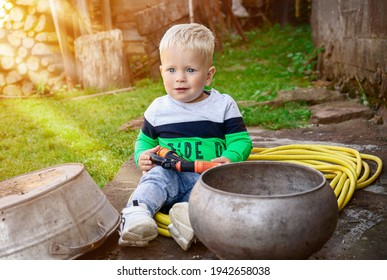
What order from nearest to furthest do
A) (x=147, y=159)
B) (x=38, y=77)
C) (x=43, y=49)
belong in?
(x=147, y=159), (x=38, y=77), (x=43, y=49)

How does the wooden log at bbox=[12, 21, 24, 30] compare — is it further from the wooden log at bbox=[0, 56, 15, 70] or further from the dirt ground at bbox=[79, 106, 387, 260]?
the dirt ground at bbox=[79, 106, 387, 260]

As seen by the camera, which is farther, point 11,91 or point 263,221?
point 11,91

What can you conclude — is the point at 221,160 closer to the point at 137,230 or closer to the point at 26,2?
the point at 137,230

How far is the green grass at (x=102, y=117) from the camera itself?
3584 mm

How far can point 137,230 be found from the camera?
1896 millimetres

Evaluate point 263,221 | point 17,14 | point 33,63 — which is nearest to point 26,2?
point 17,14

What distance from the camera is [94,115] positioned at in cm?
507

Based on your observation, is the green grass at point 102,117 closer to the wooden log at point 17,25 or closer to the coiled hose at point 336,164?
the coiled hose at point 336,164

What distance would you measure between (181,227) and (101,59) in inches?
206

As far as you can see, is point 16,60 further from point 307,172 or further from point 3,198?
point 307,172

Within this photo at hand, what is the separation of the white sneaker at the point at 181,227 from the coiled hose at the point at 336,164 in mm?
103

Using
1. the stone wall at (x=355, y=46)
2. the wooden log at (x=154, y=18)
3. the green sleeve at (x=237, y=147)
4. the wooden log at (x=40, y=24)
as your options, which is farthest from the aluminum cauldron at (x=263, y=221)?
the wooden log at (x=40, y=24)

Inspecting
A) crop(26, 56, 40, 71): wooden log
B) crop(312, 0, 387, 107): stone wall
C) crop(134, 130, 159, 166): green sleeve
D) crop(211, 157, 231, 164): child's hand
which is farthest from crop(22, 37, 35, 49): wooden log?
crop(211, 157, 231, 164): child's hand

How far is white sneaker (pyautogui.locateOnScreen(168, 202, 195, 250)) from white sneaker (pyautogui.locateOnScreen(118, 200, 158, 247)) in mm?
77
